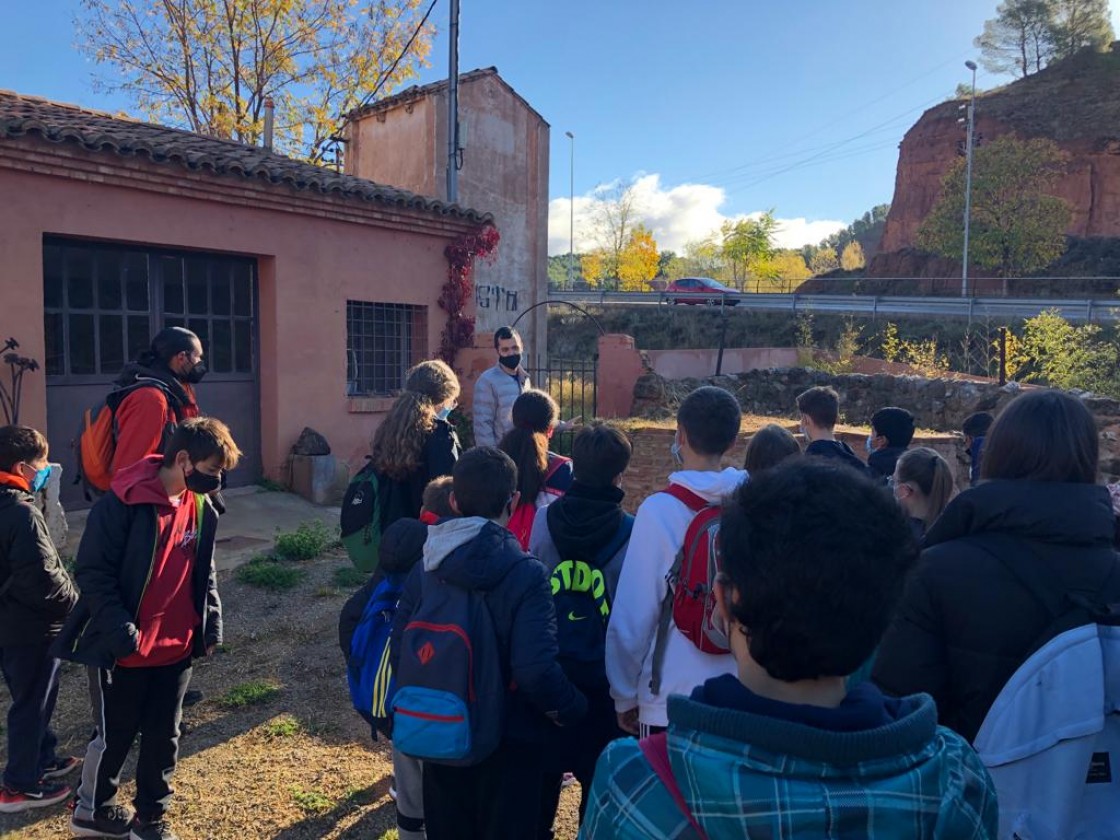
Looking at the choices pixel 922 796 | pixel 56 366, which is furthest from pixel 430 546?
pixel 56 366

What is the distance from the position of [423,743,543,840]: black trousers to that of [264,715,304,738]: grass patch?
5.85ft

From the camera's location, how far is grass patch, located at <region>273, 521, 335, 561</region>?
6.95 metres

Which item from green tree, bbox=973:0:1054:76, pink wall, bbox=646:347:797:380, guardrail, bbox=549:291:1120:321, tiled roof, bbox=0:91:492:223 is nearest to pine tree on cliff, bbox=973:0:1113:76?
green tree, bbox=973:0:1054:76

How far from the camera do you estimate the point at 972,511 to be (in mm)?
1892

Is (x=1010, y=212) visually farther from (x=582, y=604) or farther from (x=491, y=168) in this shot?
(x=582, y=604)

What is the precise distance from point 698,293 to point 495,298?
2163 cm

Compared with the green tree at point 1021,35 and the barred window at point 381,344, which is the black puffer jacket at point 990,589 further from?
the green tree at point 1021,35

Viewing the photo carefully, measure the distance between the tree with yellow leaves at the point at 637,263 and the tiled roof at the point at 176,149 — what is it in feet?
143

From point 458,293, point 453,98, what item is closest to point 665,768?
point 458,293

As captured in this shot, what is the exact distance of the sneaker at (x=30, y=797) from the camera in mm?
3236

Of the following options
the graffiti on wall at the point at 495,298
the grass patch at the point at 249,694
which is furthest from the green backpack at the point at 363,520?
the graffiti on wall at the point at 495,298

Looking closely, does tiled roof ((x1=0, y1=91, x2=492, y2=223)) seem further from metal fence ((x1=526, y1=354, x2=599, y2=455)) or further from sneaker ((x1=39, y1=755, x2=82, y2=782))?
sneaker ((x1=39, y1=755, x2=82, y2=782))

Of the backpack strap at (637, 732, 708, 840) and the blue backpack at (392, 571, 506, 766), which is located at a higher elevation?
the backpack strap at (637, 732, 708, 840)

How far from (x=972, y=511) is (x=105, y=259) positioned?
781 cm
